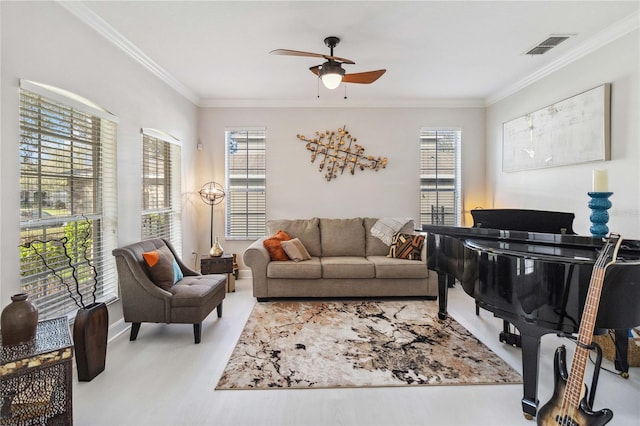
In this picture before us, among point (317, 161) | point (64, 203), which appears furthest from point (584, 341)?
point (317, 161)

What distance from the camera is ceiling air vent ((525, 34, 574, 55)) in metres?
2.98

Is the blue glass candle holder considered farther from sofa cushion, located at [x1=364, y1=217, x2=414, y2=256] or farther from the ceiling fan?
sofa cushion, located at [x1=364, y1=217, x2=414, y2=256]

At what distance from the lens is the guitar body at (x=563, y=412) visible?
56.1 inches

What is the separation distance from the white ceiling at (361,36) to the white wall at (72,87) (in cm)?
19

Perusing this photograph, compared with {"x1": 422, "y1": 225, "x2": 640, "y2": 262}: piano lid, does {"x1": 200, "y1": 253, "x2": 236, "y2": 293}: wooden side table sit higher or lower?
lower

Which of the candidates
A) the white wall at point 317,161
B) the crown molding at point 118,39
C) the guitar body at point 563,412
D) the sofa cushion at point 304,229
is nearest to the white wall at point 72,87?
the crown molding at point 118,39

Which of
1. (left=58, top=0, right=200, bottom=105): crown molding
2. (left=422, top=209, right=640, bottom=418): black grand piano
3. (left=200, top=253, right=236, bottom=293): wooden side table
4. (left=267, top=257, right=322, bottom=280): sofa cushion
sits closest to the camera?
(left=422, top=209, right=640, bottom=418): black grand piano

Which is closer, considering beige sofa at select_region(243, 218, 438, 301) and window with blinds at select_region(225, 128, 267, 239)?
beige sofa at select_region(243, 218, 438, 301)

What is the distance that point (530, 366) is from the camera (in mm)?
1802

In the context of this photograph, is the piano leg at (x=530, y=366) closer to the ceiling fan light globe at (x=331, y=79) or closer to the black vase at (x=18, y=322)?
the ceiling fan light globe at (x=331, y=79)

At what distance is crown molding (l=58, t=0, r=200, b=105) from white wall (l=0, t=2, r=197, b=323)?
0.05 m

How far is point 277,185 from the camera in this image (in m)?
5.04

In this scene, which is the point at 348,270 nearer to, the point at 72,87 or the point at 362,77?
the point at 362,77

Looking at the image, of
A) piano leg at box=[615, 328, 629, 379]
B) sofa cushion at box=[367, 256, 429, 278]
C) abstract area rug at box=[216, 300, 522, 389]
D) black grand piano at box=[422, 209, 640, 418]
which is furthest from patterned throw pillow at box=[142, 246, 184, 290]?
piano leg at box=[615, 328, 629, 379]
